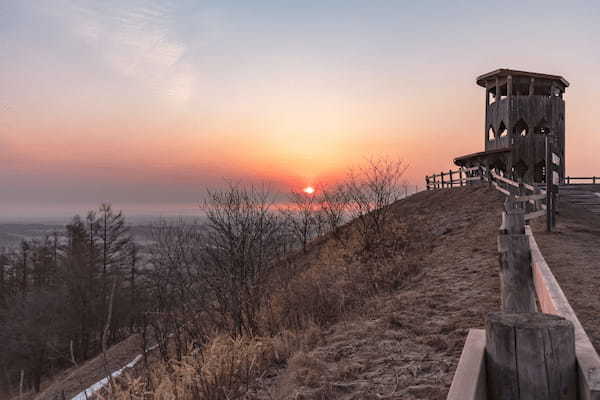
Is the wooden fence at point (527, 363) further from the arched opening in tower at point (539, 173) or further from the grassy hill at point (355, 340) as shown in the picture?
the arched opening in tower at point (539, 173)

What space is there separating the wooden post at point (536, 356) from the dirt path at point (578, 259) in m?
3.53

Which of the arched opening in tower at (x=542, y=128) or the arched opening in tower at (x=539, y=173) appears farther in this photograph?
the arched opening in tower at (x=539, y=173)

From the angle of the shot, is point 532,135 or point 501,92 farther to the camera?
point 501,92

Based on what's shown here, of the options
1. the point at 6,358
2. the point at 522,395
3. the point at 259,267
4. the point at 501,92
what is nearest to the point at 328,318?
the point at 259,267

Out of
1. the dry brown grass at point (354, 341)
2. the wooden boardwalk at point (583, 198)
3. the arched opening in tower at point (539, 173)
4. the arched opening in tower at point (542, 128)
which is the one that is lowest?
the dry brown grass at point (354, 341)

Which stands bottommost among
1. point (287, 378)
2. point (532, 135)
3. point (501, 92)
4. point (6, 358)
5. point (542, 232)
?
point (6, 358)

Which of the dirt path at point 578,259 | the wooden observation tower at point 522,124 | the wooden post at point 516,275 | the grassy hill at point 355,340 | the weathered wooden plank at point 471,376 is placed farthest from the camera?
the wooden observation tower at point 522,124

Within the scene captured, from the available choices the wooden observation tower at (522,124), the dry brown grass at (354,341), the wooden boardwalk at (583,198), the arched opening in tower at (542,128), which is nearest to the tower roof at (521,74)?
the wooden observation tower at (522,124)

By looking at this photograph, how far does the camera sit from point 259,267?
39.0ft

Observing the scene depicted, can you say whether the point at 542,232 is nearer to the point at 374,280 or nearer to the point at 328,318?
the point at 374,280

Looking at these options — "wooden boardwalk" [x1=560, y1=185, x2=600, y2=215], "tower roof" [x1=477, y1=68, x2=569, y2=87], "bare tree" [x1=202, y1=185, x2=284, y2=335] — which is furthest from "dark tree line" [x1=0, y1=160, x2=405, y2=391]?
"tower roof" [x1=477, y1=68, x2=569, y2=87]

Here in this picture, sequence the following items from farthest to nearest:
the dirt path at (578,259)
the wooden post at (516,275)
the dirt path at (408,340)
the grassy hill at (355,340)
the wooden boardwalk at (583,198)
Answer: the wooden boardwalk at (583,198) → the dirt path at (578,259) → the wooden post at (516,275) → the grassy hill at (355,340) → the dirt path at (408,340)

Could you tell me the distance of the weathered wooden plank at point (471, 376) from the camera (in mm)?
1359

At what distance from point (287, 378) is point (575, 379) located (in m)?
3.84
